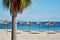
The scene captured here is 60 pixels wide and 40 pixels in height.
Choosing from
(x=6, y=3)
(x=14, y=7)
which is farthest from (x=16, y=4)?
(x=6, y=3)

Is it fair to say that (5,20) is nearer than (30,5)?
No

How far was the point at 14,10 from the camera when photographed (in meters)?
11.2

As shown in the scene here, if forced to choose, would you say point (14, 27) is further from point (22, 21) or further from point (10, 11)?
point (22, 21)

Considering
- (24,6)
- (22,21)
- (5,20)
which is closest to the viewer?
(24,6)

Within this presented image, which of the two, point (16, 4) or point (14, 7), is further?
point (14, 7)

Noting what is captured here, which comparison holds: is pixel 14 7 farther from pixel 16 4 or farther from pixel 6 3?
pixel 6 3

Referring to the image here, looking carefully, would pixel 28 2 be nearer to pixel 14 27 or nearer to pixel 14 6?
pixel 14 6

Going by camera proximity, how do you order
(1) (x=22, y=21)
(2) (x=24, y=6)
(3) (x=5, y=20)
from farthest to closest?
(1) (x=22, y=21)
(3) (x=5, y=20)
(2) (x=24, y=6)

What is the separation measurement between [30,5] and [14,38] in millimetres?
2103

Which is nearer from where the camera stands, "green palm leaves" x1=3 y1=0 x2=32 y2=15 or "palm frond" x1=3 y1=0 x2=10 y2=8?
"green palm leaves" x1=3 y1=0 x2=32 y2=15

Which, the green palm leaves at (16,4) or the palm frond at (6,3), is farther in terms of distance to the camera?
the palm frond at (6,3)

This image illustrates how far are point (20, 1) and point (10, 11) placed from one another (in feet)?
2.79

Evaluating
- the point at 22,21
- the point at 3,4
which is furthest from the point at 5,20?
the point at 3,4

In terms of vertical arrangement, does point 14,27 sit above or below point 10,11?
below
